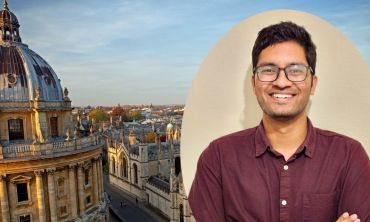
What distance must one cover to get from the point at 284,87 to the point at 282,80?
62mm

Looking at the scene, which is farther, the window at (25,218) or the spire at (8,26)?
the spire at (8,26)

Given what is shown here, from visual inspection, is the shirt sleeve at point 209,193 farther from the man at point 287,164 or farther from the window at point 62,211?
the window at point 62,211

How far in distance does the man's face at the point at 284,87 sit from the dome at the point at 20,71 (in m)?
23.8

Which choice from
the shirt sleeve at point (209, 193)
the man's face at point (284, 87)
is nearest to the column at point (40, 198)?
the shirt sleeve at point (209, 193)

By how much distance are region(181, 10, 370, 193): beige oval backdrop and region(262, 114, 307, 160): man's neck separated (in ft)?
3.52

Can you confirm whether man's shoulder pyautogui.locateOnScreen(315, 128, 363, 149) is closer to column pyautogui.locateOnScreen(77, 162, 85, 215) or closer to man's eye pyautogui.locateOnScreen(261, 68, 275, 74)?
man's eye pyautogui.locateOnScreen(261, 68, 275, 74)

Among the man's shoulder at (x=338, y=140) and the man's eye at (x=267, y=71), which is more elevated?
the man's eye at (x=267, y=71)

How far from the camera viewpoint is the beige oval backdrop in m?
3.52

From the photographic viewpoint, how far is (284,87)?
2.55 m

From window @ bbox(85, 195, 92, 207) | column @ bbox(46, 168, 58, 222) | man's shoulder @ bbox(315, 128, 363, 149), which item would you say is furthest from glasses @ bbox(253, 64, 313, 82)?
window @ bbox(85, 195, 92, 207)

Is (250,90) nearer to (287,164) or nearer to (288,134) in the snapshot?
(288,134)

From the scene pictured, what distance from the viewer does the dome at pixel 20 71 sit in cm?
2336

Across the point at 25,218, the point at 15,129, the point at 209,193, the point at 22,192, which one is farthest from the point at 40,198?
the point at 209,193

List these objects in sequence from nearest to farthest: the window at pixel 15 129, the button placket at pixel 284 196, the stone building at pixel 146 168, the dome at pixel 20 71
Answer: the button placket at pixel 284 196 → the window at pixel 15 129 → the dome at pixel 20 71 → the stone building at pixel 146 168
